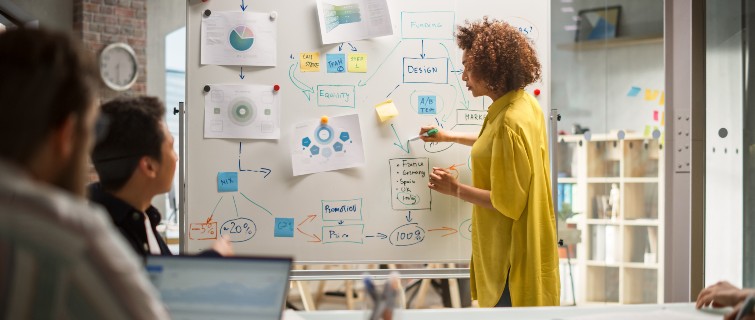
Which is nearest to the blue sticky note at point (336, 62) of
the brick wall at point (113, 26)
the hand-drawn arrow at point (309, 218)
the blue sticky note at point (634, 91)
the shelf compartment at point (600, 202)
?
the hand-drawn arrow at point (309, 218)

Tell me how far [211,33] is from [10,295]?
2.08 m

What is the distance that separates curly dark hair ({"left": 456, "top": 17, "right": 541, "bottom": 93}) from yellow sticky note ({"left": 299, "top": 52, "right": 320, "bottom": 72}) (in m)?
0.56

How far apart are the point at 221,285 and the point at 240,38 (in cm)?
173

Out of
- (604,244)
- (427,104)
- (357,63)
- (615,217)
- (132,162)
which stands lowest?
(604,244)

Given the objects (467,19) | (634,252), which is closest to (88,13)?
(467,19)

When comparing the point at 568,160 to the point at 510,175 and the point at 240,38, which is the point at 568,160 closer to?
the point at 510,175

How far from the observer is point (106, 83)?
605 cm

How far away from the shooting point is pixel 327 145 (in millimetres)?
2781

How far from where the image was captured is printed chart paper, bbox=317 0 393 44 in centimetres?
279

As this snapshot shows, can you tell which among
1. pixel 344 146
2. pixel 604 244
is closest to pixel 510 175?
pixel 344 146

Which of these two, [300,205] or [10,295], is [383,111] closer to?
[300,205]

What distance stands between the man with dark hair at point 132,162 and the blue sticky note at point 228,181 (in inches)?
38.9

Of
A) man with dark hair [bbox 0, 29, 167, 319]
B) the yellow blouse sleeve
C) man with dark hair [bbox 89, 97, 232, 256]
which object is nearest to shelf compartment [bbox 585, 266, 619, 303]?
the yellow blouse sleeve

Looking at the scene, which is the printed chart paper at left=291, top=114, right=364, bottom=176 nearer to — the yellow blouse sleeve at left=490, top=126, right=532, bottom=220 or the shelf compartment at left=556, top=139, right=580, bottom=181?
the yellow blouse sleeve at left=490, top=126, right=532, bottom=220
